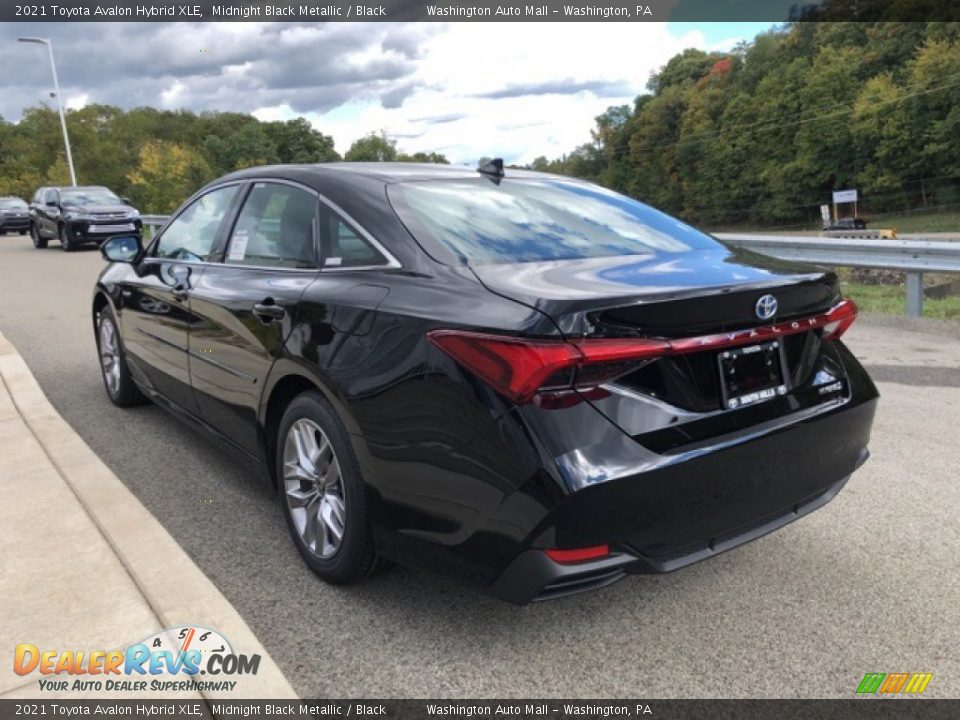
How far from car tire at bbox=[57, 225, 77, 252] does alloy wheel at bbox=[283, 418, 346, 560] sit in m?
19.0

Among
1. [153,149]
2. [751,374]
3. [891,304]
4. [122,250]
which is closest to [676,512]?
[751,374]

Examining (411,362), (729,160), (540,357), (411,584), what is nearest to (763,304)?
(540,357)

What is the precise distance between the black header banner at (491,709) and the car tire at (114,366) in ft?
10.6

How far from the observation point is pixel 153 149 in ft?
183

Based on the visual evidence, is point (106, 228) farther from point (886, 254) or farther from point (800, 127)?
point (800, 127)

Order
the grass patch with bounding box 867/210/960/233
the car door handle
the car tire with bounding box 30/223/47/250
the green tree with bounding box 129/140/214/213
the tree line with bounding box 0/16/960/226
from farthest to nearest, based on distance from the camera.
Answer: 1. the tree line with bounding box 0/16/960/226
2. the grass patch with bounding box 867/210/960/233
3. the green tree with bounding box 129/140/214/213
4. the car tire with bounding box 30/223/47/250
5. the car door handle

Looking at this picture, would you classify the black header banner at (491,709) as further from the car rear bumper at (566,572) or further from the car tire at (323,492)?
the car tire at (323,492)

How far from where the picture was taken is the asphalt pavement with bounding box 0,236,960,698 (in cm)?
238

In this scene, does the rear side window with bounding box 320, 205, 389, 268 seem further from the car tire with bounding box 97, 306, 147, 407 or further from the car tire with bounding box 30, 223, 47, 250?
the car tire with bounding box 30, 223, 47, 250

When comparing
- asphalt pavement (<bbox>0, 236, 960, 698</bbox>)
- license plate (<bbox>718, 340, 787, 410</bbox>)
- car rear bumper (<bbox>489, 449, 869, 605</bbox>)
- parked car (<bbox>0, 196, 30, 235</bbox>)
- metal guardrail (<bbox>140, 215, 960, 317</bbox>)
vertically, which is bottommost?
asphalt pavement (<bbox>0, 236, 960, 698</bbox>)

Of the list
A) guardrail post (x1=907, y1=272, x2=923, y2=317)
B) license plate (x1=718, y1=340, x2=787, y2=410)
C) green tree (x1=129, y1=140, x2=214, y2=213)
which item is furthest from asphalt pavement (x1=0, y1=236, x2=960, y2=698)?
green tree (x1=129, y1=140, x2=214, y2=213)

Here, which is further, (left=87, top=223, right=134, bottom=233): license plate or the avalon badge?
(left=87, top=223, right=134, bottom=233): license plate

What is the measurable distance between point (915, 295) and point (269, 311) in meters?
7.51

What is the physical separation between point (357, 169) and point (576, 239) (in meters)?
1.04
